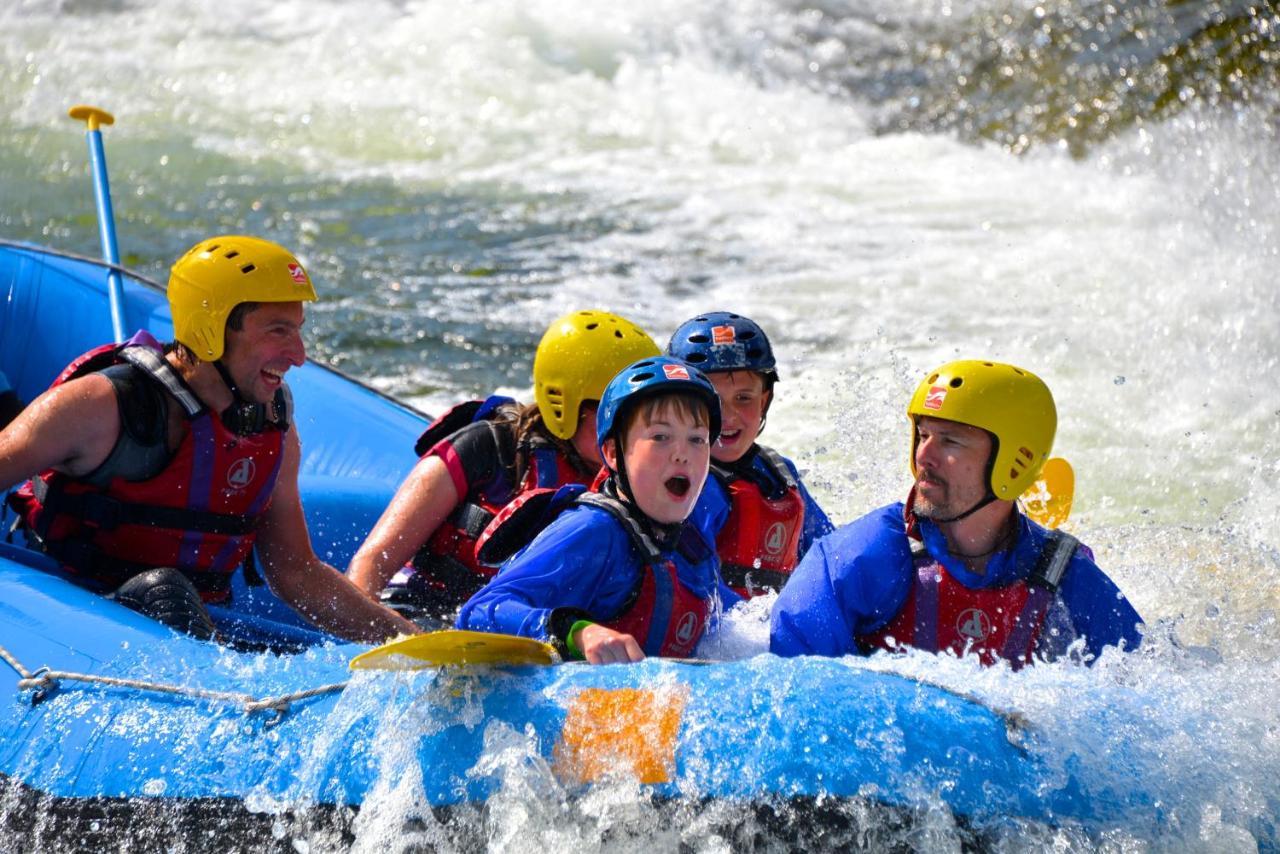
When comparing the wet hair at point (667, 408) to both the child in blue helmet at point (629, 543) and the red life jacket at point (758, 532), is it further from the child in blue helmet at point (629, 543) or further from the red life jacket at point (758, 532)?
the red life jacket at point (758, 532)

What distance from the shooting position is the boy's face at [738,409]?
3787 mm

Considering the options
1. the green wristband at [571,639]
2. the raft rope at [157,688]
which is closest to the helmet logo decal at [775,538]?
the green wristband at [571,639]

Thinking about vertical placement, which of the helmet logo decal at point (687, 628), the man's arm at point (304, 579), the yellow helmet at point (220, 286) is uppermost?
the yellow helmet at point (220, 286)

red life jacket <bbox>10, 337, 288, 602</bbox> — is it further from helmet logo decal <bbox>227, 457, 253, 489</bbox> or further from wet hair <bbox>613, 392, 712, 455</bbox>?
wet hair <bbox>613, 392, 712, 455</bbox>

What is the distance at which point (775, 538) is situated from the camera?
390 centimetres

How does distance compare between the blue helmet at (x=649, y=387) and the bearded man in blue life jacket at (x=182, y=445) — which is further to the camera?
the bearded man in blue life jacket at (x=182, y=445)

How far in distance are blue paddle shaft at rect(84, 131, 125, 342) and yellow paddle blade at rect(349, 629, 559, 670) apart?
7.97ft

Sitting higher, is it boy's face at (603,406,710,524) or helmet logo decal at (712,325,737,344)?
helmet logo decal at (712,325,737,344)

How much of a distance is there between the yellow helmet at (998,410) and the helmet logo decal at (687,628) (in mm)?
577

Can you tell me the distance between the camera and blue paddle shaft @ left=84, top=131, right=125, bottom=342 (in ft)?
15.9

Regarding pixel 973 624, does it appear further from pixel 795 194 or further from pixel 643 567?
pixel 795 194

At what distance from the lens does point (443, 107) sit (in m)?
11.2

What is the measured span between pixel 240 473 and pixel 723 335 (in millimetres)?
1159

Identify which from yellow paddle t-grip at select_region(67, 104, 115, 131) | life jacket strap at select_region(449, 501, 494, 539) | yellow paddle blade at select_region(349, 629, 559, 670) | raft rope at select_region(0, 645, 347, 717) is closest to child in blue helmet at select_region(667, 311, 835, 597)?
life jacket strap at select_region(449, 501, 494, 539)
